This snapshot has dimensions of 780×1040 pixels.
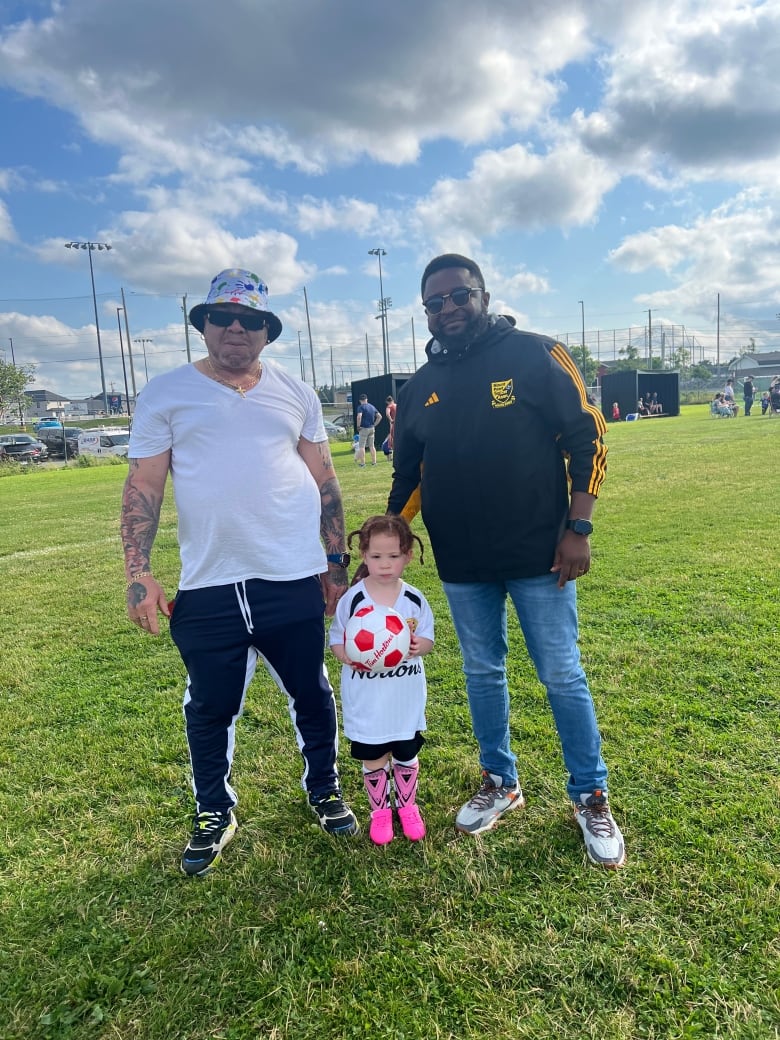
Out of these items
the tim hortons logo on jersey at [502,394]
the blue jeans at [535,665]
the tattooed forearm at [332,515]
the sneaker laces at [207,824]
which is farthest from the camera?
the tattooed forearm at [332,515]

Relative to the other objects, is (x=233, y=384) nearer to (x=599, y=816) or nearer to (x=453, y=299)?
(x=453, y=299)

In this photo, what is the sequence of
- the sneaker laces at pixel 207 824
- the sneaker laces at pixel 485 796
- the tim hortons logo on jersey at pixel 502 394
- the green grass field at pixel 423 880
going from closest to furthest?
1. the green grass field at pixel 423 880
2. the tim hortons logo on jersey at pixel 502 394
3. the sneaker laces at pixel 207 824
4. the sneaker laces at pixel 485 796

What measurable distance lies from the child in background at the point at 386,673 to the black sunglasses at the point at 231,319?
861mm

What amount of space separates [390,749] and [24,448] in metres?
36.2

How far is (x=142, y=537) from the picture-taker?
2510 millimetres

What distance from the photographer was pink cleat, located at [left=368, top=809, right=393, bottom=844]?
2.58 metres

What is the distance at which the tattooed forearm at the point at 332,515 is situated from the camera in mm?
2830


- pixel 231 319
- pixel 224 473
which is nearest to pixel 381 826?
pixel 224 473

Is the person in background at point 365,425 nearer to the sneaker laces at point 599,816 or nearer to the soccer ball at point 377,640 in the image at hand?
the soccer ball at point 377,640

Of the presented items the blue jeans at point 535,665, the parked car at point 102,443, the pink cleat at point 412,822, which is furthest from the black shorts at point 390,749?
the parked car at point 102,443

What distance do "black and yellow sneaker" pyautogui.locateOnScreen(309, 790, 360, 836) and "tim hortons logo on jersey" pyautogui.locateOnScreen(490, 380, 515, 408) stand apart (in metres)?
1.75

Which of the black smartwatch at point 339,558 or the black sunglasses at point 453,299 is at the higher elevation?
the black sunglasses at point 453,299

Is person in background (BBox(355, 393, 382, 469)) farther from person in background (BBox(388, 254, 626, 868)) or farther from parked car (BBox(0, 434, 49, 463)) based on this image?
parked car (BBox(0, 434, 49, 463))

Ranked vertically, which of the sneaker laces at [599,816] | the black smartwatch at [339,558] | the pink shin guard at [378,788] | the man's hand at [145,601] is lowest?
the sneaker laces at [599,816]
